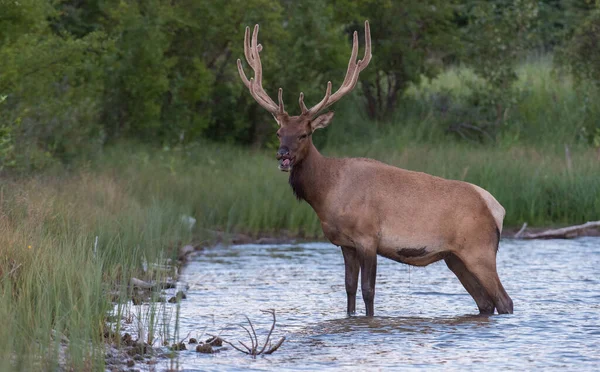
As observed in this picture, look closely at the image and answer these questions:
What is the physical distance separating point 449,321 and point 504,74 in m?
Answer: 16.5

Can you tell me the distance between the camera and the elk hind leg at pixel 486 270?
32.7 feet

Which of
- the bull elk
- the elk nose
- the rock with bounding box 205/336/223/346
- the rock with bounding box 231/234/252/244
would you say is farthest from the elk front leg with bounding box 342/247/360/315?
the rock with bounding box 231/234/252/244

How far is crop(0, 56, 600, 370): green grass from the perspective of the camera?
766 cm

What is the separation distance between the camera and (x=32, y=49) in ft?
52.4

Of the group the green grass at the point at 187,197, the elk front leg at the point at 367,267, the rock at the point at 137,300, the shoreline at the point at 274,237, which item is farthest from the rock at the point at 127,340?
the shoreline at the point at 274,237

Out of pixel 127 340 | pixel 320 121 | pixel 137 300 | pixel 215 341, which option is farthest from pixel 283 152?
pixel 127 340

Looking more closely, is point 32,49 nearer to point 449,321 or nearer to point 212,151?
point 212,151

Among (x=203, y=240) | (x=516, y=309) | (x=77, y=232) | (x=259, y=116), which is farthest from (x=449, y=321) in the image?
(x=259, y=116)

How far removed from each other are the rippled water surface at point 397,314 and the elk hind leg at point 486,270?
0.25 meters

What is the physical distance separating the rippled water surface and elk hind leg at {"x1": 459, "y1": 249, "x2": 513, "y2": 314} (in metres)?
0.25

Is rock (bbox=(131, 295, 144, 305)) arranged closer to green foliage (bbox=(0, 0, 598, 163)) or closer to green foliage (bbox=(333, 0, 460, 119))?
green foliage (bbox=(0, 0, 598, 163))

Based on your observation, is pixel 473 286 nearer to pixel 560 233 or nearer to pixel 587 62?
pixel 560 233

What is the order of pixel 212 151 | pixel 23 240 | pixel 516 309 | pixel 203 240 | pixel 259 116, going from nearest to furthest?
pixel 23 240 → pixel 516 309 → pixel 203 240 → pixel 212 151 → pixel 259 116

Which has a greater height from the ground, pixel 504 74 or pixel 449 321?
pixel 504 74
